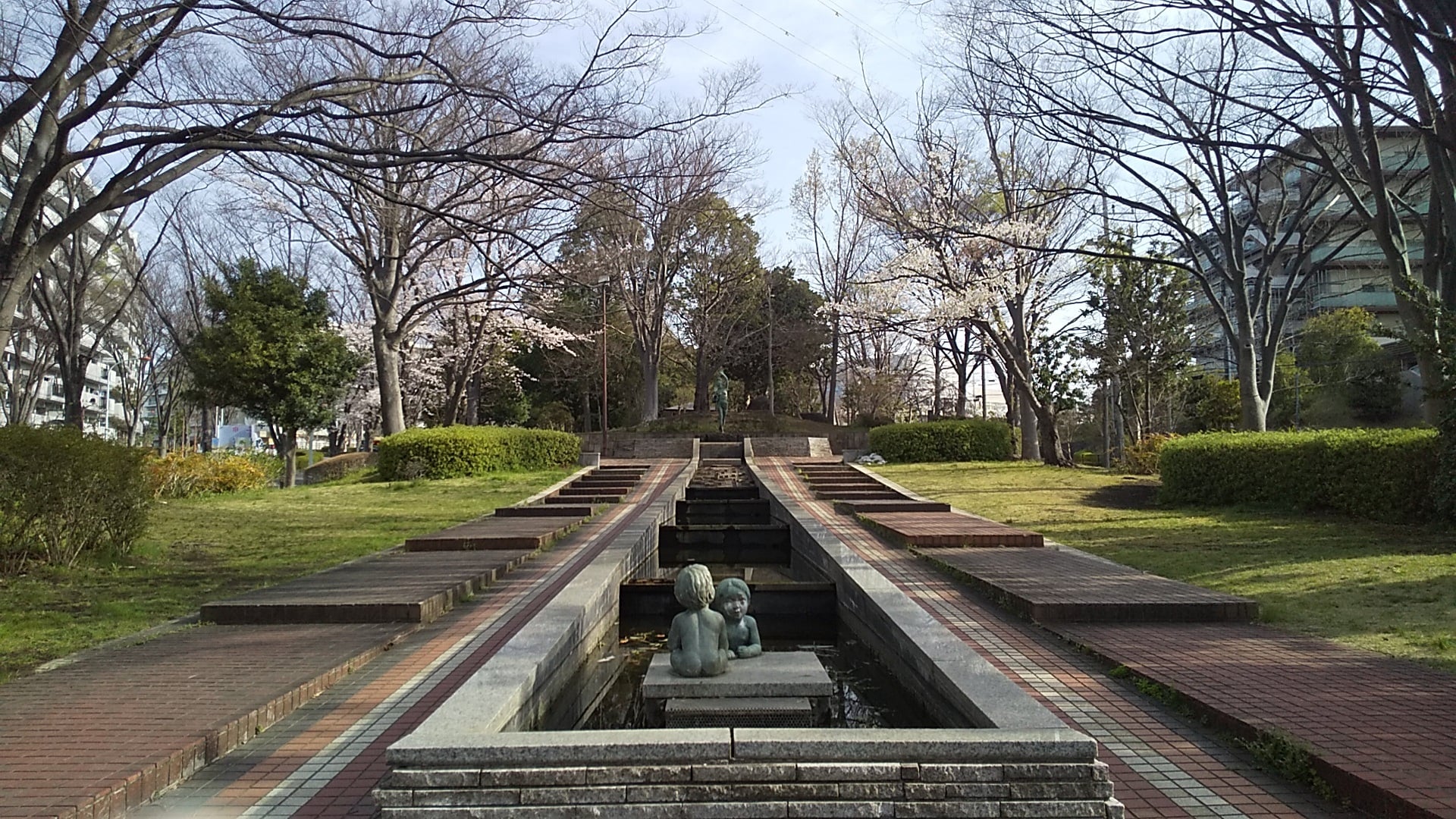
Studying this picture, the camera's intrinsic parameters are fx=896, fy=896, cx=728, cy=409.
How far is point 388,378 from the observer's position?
966 inches

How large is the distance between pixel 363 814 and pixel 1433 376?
13.9 m

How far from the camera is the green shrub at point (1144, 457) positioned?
21.4 m

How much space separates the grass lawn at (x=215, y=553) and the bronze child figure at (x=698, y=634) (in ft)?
13.9

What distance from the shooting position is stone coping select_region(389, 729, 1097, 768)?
3420 mm

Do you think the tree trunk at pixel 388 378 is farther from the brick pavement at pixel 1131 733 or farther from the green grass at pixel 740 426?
the brick pavement at pixel 1131 733

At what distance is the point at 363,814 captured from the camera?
11.8ft

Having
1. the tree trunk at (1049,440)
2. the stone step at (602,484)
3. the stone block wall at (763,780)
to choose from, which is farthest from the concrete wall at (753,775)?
the tree trunk at (1049,440)

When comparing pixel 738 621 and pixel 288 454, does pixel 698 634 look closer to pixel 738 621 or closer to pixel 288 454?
pixel 738 621

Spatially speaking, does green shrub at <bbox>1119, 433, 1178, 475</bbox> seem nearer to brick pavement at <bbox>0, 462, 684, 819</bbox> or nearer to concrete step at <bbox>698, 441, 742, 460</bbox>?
concrete step at <bbox>698, 441, 742, 460</bbox>

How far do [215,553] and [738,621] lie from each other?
29.1 feet

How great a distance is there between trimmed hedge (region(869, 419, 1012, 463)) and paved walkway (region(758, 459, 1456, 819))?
1822cm

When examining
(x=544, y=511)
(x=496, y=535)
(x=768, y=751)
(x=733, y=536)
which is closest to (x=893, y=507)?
(x=733, y=536)

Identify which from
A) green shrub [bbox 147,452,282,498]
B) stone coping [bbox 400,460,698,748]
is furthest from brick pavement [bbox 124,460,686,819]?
green shrub [bbox 147,452,282,498]

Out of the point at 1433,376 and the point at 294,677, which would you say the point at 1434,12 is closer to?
the point at 1433,376
